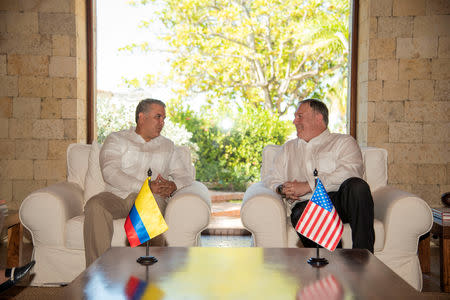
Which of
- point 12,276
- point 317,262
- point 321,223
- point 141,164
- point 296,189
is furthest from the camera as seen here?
point 141,164

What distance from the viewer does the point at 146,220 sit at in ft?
6.61

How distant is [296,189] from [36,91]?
265 centimetres

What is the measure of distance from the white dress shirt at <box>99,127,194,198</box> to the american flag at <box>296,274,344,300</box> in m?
1.69

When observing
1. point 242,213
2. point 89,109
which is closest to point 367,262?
point 242,213

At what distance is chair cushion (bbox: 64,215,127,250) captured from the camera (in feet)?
9.43


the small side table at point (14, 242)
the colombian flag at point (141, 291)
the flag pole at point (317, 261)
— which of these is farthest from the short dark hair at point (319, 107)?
the small side table at point (14, 242)

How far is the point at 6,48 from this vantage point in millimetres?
4332

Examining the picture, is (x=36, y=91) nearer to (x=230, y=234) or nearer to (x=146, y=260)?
(x=230, y=234)

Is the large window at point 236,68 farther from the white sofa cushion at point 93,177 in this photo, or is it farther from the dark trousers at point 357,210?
the dark trousers at point 357,210

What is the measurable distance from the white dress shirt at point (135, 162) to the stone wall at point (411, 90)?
191 centimetres

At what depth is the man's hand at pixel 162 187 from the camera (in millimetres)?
3102

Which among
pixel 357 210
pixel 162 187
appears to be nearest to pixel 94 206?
pixel 162 187

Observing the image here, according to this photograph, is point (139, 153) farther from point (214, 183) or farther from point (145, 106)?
point (214, 183)

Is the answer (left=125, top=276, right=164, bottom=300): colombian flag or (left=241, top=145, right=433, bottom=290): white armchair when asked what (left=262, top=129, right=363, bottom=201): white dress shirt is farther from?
(left=125, top=276, right=164, bottom=300): colombian flag
